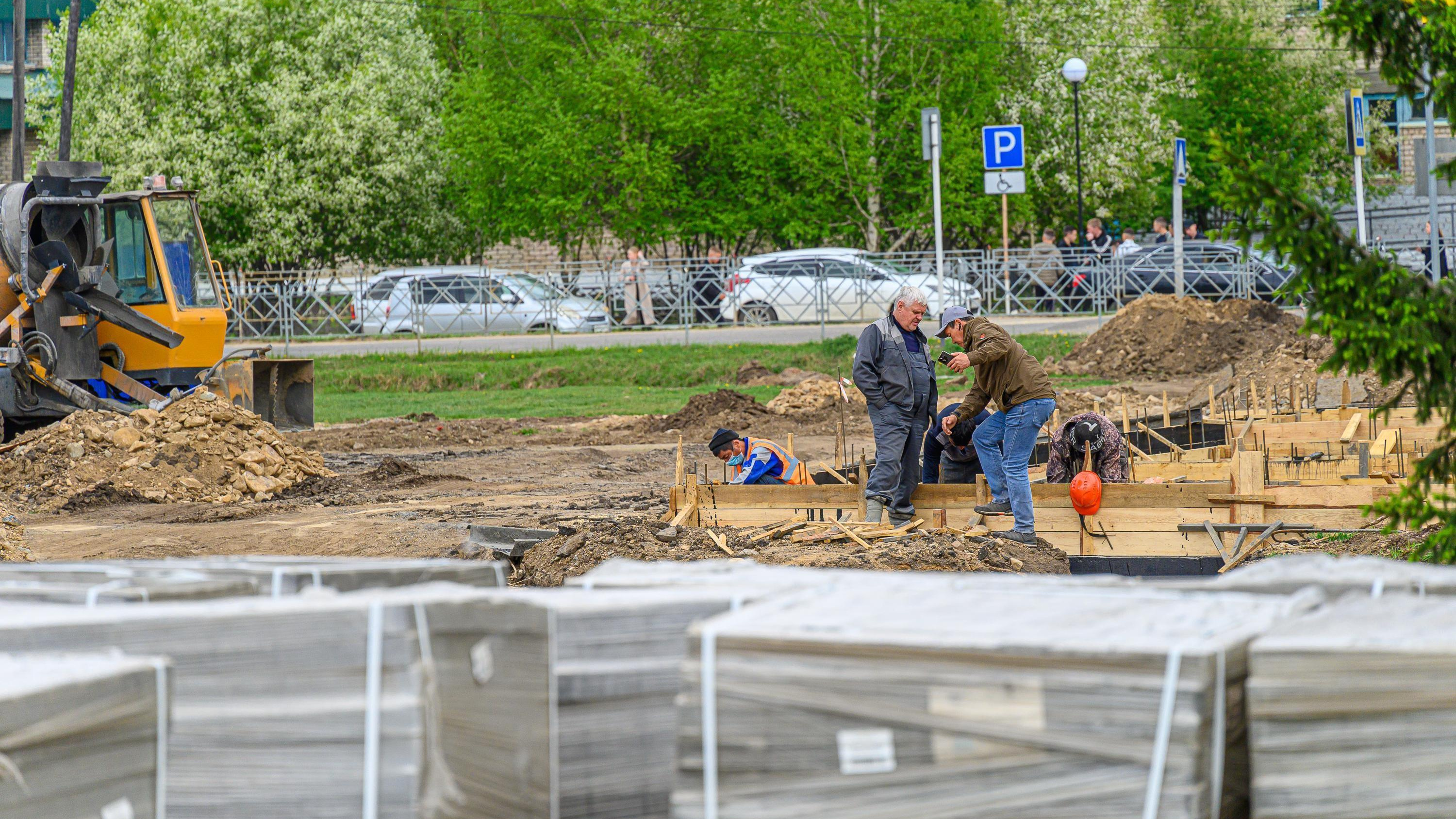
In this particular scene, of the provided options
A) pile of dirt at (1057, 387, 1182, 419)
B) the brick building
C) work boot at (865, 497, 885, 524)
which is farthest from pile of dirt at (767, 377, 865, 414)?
the brick building

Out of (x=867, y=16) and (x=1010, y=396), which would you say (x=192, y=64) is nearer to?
(x=867, y=16)

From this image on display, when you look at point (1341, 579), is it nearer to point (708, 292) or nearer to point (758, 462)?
point (758, 462)

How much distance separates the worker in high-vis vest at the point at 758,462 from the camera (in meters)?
10.5

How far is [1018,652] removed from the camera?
272cm

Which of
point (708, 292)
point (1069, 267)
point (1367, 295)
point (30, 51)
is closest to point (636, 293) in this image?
point (708, 292)

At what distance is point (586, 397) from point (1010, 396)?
39.1 ft

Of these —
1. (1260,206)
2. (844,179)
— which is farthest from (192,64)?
(1260,206)

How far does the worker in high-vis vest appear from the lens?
10.5m

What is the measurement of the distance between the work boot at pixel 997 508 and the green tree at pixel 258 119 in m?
27.5

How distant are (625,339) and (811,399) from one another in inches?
314

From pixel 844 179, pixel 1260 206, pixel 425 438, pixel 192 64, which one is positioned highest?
pixel 192 64

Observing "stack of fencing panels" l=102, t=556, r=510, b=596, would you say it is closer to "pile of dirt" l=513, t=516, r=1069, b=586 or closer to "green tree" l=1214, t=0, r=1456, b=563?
"green tree" l=1214, t=0, r=1456, b=563

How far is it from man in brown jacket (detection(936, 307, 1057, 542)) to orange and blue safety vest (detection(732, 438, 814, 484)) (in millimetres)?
1525

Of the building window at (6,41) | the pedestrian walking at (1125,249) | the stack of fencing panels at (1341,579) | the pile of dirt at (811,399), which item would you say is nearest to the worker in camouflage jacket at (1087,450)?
the stack of fencing panels at (1341,579)
